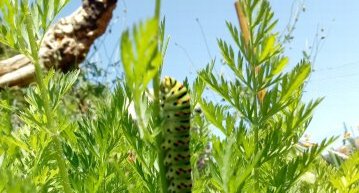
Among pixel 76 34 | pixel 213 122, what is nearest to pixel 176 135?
Answer: pixel 213 122

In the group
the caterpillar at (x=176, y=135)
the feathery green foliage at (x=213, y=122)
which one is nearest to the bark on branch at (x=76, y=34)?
the feathery green foliage at (x=213, y=122)

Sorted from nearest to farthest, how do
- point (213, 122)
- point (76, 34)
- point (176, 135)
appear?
point (176, 135) < point (213, 122) < point (76, 34)

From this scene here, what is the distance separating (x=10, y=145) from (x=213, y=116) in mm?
253

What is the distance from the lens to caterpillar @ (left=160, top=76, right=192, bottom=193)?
1.47ft

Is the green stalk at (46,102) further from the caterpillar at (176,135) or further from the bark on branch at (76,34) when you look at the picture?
the bark on branch at (76,34)

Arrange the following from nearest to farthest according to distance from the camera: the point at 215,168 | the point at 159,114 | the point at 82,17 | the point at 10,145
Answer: the point at 159,114 < the point at 215,168 < the point at 10,145 < the point at 82,17

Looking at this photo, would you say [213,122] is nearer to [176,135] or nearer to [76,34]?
[176,135]

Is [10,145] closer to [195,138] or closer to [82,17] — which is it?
[195,138]

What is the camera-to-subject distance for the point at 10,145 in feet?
2.25

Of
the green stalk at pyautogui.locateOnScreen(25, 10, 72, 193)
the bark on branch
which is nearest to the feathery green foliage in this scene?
the green stalk at pyautogui.locateOnScreen(25, 10, 72, 193)

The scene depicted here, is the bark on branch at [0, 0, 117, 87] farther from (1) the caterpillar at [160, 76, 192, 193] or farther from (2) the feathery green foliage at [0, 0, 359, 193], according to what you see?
(1) the caterpillar at [160, 76, 192, 193]

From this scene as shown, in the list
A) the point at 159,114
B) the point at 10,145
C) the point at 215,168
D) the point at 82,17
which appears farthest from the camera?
the point at 82,17

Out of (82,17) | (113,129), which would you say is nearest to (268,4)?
(113,129)

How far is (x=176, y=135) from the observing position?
463mm
